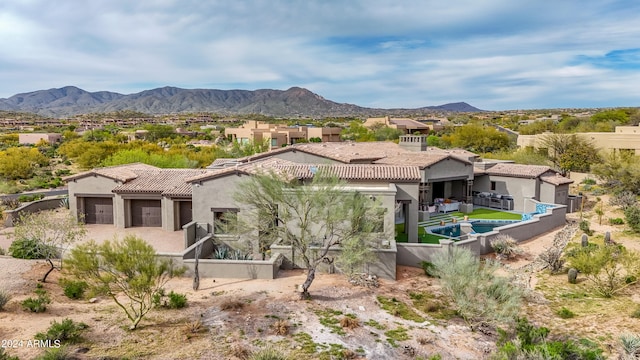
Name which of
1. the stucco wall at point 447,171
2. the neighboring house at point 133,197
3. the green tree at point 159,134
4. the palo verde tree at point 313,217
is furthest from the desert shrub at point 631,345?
the green tree at point 159,134

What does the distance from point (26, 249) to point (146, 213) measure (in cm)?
864

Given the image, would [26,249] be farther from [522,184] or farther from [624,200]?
[624,200]

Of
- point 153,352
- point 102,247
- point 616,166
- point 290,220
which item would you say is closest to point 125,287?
point 102,247

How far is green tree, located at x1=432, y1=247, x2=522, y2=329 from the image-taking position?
16141mm

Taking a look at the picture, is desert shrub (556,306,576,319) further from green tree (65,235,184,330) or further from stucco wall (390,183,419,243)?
green tree (65,235,184,330)

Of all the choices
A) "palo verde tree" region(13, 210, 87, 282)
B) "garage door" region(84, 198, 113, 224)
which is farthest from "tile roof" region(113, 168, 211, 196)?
"palo verde tree" region(13, 210, 87, 282)

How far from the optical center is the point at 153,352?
44.0 ft

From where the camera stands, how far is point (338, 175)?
25.5 meters

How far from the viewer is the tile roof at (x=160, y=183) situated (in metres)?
27.8

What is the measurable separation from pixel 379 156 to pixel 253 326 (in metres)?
22.8

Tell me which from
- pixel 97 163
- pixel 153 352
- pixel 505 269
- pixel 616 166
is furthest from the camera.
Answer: pixel 97 163

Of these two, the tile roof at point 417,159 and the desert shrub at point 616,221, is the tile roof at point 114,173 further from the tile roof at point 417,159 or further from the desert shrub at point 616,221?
the desert shrub at point 616,221

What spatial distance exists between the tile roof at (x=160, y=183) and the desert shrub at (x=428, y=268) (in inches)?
563

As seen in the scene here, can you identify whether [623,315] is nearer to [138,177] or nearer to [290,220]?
[290,220]
